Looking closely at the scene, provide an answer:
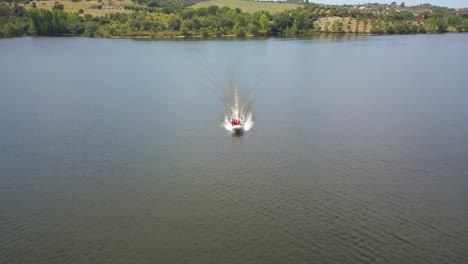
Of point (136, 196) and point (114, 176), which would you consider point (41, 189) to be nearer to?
point (114, 176)

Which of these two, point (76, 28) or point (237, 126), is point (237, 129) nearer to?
point (237, 126)

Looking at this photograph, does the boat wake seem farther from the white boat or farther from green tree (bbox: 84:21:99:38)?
green tree (bbox: 84:21:99:38)

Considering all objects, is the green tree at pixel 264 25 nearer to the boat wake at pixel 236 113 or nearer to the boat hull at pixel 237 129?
the boat wake at pixel 236 113

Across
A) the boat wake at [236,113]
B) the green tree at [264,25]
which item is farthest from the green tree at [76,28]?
the boat wake at [236,113]

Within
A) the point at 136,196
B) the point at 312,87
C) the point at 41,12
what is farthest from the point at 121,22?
the point at 136,196

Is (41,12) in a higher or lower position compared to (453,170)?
higher

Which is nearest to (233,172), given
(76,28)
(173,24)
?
(173,24)
